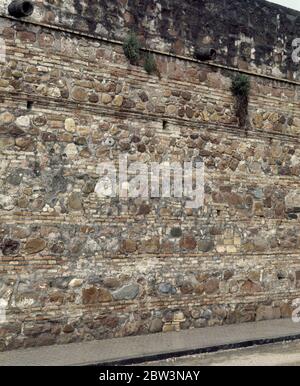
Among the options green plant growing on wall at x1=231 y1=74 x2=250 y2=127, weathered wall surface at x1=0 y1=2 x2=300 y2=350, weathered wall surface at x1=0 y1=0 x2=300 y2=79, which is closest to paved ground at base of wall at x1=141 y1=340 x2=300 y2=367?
weathered wall surface at x1=0 y1=2 x2=300 y2=350

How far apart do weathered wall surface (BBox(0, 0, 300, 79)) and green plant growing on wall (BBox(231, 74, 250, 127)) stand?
300 millimetres

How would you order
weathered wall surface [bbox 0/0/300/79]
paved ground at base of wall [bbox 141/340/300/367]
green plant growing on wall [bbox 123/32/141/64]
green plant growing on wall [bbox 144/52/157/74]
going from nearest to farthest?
paved ground at base of wall [bbox 141/340/300/367]
weathered wall surface [bbox 0/0/300/79]
green plant growing on wall [bbox 123/32/141/64]
green plant growing on wall [bbox 144/52/157/74]

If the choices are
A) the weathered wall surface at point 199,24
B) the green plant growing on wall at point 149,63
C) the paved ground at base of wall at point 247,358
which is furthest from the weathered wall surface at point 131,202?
the paved ground at base of wall at point 247,358

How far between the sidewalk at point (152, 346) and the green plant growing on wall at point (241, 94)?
136 inches

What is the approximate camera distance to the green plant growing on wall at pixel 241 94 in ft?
37.3

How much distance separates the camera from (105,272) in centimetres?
968

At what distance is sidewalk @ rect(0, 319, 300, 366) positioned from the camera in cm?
812

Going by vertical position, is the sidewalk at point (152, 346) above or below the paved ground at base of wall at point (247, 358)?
above

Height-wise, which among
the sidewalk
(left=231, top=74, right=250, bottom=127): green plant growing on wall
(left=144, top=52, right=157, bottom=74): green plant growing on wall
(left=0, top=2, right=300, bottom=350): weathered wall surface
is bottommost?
the sidewalk

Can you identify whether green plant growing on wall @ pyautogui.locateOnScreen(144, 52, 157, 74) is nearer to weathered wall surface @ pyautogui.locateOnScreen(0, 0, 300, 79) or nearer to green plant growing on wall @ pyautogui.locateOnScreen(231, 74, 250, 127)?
weathered wall surface @ pyautogui.locateOnScreen(0, 0, 300, 79)

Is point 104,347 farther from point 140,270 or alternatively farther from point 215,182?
point 215,182

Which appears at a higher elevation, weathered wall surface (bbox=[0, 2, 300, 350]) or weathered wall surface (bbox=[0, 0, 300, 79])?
weathered wall surface (bbox=[0, 0, 300, 79])

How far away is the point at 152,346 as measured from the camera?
9000 mm

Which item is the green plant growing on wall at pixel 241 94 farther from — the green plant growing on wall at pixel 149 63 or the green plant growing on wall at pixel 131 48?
the green plant growing on wall at pixel 131 48
